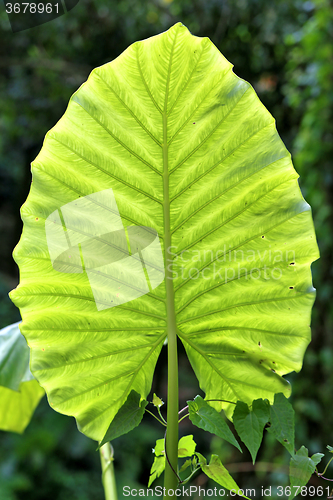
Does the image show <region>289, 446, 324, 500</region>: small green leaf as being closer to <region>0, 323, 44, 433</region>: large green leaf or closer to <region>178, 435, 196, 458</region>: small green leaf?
<region>178, 435, 196, 458</region>: small green leaf

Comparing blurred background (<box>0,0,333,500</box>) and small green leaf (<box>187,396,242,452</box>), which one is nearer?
small green leaf (<box>187,396,242,452</box>)

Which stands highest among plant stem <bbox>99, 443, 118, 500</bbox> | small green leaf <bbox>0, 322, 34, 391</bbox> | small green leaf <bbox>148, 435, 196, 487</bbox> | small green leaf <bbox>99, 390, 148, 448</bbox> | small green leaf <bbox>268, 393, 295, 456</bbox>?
small green leaf <bbox>0, 322, 34, 391</bbox>

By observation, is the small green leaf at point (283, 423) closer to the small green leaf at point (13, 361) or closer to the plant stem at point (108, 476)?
the plant stem at point (108, 476)

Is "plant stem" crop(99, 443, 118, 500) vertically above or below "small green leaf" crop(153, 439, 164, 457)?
below

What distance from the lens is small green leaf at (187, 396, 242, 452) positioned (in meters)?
0.34

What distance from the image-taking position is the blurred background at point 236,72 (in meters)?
1.57

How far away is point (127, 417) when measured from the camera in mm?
365

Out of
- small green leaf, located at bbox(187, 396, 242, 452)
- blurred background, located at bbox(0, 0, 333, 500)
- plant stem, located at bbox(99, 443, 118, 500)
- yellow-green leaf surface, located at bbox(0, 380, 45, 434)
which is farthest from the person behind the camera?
blurred background, located at bbox(0, 0, 333, 500)

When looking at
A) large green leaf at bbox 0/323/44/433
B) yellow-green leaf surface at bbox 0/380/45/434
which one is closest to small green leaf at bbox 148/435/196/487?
large green leaf at bbox 0/323/44/433

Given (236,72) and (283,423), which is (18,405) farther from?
(236,72)

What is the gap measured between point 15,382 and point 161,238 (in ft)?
1.01

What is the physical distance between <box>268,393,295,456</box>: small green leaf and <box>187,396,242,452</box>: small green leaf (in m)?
0.04

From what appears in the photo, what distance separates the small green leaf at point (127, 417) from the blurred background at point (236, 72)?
1.31 meters

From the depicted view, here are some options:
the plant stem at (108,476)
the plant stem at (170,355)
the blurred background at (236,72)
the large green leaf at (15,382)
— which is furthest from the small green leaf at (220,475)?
the blurred background at (236,72)
